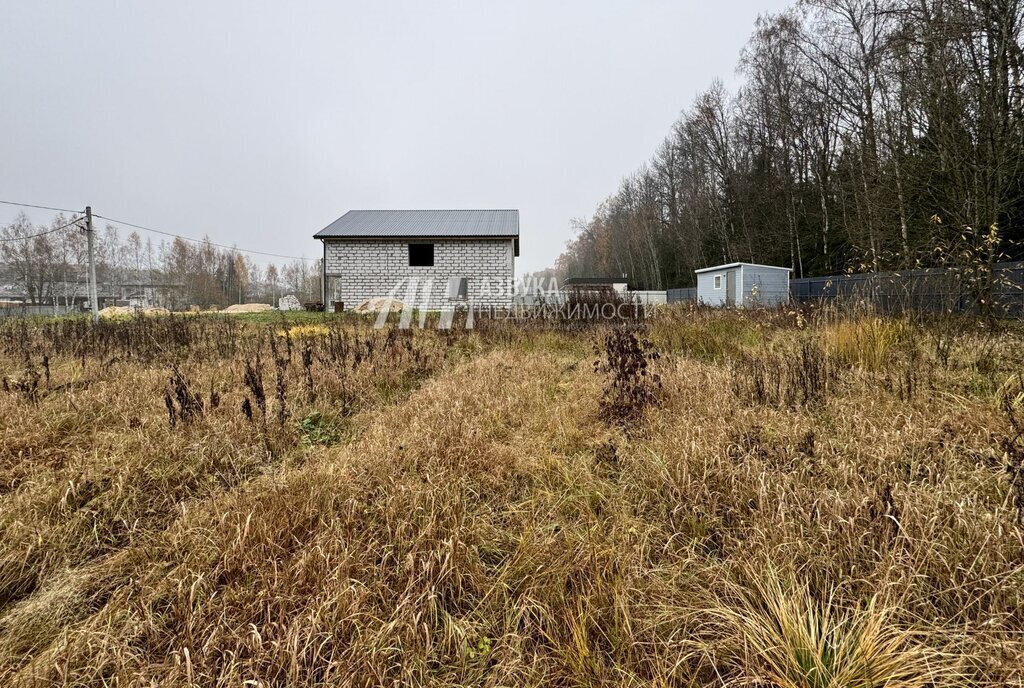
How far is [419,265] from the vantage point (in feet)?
52.3

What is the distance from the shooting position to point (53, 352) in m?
5.92

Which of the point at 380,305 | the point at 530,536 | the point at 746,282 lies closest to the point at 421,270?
the point at 380,305

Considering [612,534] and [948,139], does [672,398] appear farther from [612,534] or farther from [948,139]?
[948,139]

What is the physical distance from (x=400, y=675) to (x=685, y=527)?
4.67 feet

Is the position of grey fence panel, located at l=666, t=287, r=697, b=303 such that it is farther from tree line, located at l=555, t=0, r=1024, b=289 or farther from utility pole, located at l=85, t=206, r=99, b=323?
utility pole, located at l=85, t=206, r=99, b=323

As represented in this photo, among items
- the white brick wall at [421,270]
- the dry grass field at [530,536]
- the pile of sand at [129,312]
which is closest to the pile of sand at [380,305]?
the white brick wall at [421,270]

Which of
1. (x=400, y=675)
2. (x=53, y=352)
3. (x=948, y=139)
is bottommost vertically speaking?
(x=400, y=675)

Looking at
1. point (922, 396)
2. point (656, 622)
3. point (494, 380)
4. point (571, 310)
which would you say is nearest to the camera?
point (656, 622)

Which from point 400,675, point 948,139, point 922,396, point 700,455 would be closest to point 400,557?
point 400,675

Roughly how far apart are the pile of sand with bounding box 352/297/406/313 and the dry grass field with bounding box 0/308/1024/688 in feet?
31.5

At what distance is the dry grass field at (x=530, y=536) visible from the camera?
1279mm

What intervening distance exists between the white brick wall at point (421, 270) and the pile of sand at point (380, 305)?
1.20m

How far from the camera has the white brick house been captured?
15.3 meters

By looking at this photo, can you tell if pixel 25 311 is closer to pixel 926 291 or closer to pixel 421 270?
pixel 421 270
